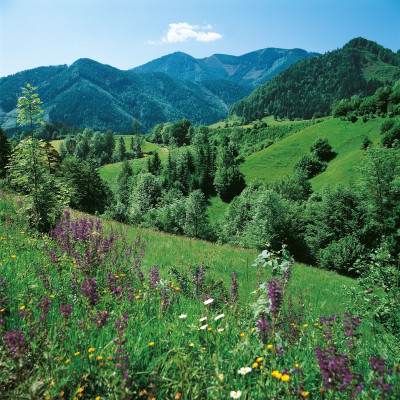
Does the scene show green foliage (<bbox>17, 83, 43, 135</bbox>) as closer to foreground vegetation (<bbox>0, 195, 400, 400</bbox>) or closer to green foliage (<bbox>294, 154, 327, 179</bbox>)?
foreground vegetation (<bbox>0, 195, 400, 400</bbox>)

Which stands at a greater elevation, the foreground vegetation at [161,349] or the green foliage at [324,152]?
the foreground vegetation at [161,349]

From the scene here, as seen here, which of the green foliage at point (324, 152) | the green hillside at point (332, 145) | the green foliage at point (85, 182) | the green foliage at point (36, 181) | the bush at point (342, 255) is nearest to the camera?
the green foliage at point (36, 181)

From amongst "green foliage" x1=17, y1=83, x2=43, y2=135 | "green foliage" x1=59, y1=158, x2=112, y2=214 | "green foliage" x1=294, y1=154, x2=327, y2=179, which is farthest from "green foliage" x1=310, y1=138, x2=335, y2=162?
"green foliage" x1=17, y1=83, x2=43, y2=135

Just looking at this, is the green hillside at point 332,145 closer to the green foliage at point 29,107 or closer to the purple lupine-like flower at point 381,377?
the green foliage at point 29,107

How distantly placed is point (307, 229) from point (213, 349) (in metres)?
44.6

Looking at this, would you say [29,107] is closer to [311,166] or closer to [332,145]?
[311,166]

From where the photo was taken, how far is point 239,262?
11.2 meters

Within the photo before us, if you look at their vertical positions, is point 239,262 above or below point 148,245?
below

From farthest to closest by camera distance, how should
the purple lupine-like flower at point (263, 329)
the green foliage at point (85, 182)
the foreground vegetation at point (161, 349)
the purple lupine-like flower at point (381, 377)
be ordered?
the green foliage at point (85, 182) < the purple lupine-like flower at point (263, 329) < the foreground vegetation at point (161, 349) < the purple lupine-like flower at point (381, 377)

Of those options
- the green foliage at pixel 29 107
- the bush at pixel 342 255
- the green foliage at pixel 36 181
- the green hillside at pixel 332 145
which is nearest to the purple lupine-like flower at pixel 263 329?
the green foliage at pixel 36 181

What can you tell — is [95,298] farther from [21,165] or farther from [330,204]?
[330,204]

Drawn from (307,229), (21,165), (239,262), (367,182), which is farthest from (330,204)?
(21,165)

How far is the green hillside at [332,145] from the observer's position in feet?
224

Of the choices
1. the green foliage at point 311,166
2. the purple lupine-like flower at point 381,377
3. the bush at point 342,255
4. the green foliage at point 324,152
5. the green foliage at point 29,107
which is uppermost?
the green foliage at point 29,107
